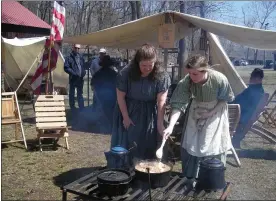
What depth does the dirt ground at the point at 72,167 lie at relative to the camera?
4.11 meters

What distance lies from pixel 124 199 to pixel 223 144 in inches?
50.1

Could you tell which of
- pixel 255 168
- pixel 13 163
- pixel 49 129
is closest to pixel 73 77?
pixel 49 129

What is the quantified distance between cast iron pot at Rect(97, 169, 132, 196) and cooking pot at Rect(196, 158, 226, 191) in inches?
24.9

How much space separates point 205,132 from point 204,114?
0.58 ft

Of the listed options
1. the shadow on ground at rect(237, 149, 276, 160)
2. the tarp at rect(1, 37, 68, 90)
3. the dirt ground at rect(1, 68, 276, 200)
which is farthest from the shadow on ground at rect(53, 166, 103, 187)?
the tarp at rect(1, 37, 68, 90)

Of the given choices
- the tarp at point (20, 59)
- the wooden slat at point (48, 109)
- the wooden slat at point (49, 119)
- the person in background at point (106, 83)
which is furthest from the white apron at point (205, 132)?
the tarp at point (20, 59)

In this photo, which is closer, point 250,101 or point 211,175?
point 211,175

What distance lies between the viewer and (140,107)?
3686 mm

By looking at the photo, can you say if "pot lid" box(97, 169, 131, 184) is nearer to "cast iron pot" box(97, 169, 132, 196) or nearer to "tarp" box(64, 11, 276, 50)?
"cast iron pot" box(97, 169, 132, 196)

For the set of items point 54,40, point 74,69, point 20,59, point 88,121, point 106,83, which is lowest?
point 88,121

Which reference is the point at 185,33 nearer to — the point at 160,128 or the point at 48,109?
the point at 48,109

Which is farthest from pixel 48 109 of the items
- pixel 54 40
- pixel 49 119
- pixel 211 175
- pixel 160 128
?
pixel 211 175

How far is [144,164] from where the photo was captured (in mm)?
3182

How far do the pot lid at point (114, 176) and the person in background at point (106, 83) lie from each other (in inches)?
163
